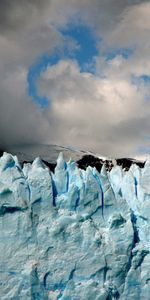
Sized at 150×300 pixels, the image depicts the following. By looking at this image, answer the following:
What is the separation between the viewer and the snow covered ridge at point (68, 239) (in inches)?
784

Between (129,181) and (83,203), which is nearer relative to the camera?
(83,203)

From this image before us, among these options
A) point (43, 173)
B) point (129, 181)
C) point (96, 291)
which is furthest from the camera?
point (129, 181)

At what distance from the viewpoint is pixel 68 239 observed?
20484 millimetres

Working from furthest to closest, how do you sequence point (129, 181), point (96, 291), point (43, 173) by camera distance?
point (129, 181) < point (43, 173) < point (96, 291)

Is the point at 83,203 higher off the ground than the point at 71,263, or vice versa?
the point at 83,203

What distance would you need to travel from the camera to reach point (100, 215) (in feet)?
70.9

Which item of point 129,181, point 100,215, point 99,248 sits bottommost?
point 99,248

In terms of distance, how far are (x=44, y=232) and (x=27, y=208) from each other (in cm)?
118

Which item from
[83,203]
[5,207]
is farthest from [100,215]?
[5,207]

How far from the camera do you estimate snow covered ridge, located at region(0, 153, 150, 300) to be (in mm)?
19906

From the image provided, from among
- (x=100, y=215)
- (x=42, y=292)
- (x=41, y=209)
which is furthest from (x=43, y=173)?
(x=42, y=292)

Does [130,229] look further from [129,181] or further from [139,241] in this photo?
[129,181]

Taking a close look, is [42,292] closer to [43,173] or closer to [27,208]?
[27,208]

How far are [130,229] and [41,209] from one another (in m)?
3.68
